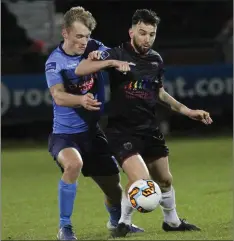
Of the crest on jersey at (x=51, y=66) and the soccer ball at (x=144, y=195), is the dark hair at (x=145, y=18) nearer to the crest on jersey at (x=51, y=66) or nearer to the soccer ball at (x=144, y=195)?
the crest on jersey at (x=51, y=66)

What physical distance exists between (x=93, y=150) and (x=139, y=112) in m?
0.56

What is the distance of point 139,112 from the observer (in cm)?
792

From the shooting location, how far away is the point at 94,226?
8.84m

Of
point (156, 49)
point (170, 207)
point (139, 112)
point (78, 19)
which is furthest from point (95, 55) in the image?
point (156, 49)

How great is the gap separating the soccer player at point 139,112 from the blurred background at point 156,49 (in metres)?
9.40

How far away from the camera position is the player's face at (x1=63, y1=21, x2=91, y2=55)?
25.5 feet

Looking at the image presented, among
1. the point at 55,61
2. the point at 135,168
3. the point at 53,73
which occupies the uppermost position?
the point at 55,61

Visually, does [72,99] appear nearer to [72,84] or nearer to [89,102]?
[89,102]

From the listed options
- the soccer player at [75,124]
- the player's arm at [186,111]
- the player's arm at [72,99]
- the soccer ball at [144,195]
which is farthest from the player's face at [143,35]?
the soccer ball at [144,195]

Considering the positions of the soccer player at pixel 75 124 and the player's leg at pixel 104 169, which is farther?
the player's leg at pixel 104 169

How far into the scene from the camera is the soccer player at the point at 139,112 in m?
7.77

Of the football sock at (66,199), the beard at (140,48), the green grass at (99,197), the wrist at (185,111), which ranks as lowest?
the green grass at (99,197)

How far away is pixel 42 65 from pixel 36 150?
2.27m

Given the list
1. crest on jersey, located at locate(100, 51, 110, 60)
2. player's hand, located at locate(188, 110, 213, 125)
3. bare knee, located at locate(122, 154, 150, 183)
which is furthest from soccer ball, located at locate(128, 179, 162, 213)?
crest on jersey, located at locate(100, 51, 110, 60)
